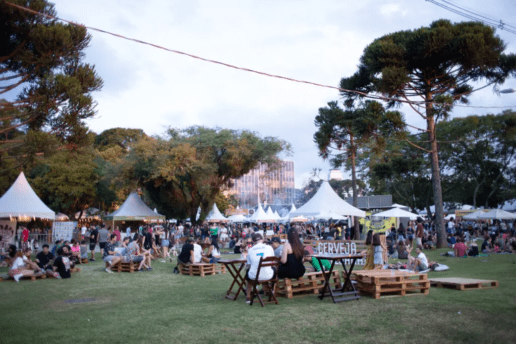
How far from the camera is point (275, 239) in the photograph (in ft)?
25.7

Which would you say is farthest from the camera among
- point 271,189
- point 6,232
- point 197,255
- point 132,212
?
point 271,189

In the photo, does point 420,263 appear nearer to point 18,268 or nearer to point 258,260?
point 258,260

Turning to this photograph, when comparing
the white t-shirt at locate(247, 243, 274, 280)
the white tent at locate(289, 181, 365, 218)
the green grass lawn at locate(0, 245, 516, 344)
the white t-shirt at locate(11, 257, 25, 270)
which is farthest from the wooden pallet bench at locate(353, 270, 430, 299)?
the white tent at locate(289, 181, 365, 218)

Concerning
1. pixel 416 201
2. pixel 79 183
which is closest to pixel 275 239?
pixel 79 183

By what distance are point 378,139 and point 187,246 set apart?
34.8ft

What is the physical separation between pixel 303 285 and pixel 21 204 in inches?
621

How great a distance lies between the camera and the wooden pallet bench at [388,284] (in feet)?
23.9

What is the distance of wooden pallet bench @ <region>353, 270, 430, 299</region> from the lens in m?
7.27

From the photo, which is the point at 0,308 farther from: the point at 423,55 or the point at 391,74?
the point at 423,55

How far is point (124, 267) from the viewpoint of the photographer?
42.8 feet

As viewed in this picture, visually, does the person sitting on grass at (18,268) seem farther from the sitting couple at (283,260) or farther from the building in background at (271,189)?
A: the building in background at (271,189)

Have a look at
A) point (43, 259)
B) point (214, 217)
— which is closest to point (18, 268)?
point (43, 259)

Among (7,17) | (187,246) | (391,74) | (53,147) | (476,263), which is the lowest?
(476,263)

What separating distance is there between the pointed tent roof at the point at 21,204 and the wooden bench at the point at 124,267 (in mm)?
7635
